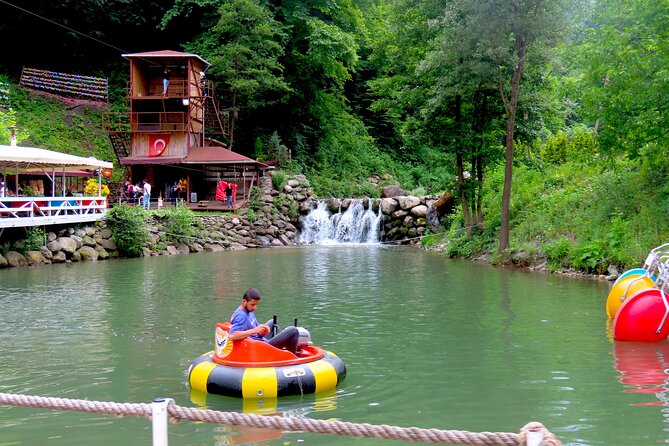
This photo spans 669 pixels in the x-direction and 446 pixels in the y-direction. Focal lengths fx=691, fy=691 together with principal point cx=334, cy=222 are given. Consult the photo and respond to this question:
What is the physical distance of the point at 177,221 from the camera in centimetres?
3119

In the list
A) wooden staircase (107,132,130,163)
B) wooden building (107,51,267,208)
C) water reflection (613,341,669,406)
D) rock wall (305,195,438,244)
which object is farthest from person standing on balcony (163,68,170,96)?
water reflection (613,341,669,406)

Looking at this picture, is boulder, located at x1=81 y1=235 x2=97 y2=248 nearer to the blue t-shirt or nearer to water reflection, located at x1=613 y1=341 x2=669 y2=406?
the blue t-shirt

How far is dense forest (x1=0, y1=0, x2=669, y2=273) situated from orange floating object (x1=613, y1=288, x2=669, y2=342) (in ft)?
22.9

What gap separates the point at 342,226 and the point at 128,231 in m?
12.3

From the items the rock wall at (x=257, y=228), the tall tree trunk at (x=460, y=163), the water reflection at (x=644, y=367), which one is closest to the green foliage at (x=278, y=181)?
the rock wall at (x=257, y=228)

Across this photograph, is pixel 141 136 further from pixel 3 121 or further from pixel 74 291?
pixel 74 291

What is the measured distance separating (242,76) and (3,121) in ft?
45.0

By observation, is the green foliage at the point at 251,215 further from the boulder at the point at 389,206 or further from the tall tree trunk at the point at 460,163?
the tall tree trunk at the point at 460,163

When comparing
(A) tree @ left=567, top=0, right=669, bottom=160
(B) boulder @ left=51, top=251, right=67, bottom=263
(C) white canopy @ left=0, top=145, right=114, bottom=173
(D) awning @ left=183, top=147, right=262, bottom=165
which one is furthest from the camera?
(D) awning @ left=183, top=147, right=262, bottom=165

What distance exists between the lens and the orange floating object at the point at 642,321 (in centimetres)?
1113

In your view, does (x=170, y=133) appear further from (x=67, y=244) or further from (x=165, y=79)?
(x=67, y=244)

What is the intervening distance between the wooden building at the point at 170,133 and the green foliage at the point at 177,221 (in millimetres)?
5439

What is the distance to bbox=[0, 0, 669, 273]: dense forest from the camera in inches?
774

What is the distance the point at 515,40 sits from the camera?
2289 cm
